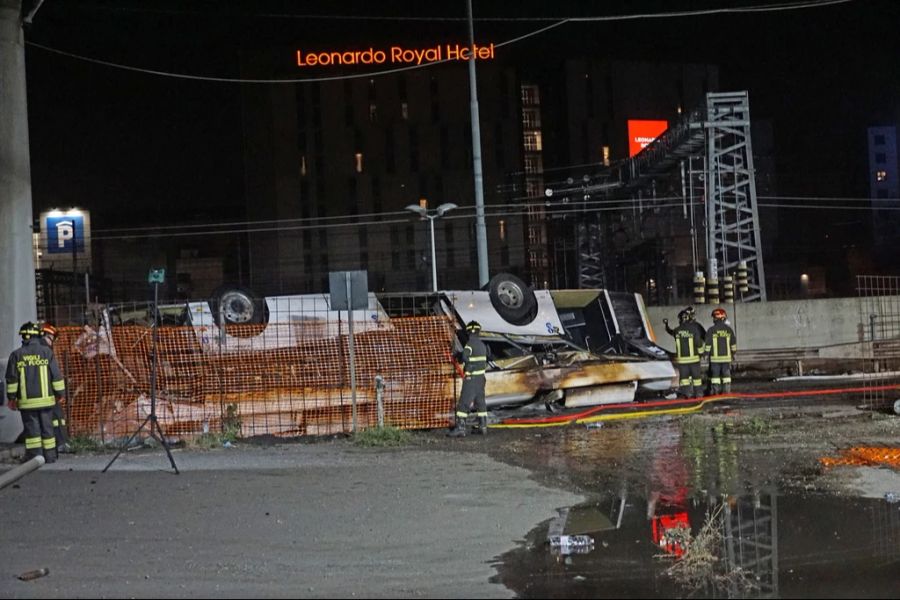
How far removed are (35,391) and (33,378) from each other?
0.17 meters

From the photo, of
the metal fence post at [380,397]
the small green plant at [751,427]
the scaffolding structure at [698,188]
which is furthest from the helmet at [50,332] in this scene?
the scaffolding structure at [698,188]

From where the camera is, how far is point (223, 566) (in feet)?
22.5

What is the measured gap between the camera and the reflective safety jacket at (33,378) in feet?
38.3

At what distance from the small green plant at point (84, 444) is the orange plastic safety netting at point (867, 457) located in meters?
9.58

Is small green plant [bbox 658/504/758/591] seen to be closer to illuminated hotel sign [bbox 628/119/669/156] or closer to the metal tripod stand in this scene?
the metal tripod stand

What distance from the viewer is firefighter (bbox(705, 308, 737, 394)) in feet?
56.2

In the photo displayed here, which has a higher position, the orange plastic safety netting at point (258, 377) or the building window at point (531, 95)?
the building window at point (531, 95)

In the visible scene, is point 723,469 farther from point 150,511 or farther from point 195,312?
point 195,312

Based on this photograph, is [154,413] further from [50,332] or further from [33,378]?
[50,332]

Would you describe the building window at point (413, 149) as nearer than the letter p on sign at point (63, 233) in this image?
No

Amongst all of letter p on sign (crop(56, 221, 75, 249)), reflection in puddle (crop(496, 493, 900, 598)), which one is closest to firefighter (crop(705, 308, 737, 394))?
reflection in puddle (crop(496, 493, 900, 598))

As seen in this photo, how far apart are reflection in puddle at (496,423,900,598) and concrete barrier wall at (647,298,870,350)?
15199 mm

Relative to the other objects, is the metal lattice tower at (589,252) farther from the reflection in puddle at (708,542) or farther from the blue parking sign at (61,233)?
the reflection in puddle at (708,542)

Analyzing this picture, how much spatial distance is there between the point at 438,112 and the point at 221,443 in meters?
61.0
